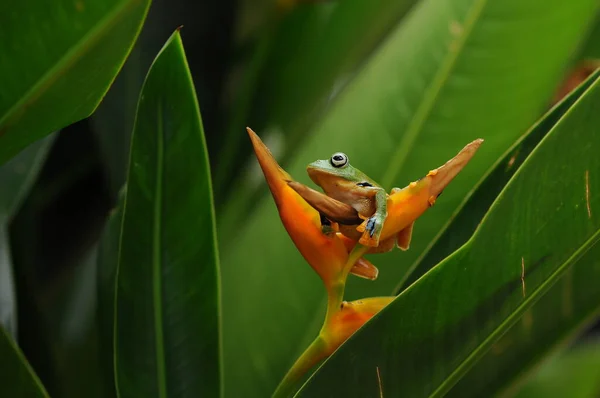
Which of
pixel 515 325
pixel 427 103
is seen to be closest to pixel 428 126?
pixel 427 103

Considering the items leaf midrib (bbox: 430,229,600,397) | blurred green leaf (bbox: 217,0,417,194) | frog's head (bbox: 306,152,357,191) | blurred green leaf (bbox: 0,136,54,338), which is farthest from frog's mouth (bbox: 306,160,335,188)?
blurred green leaf (bbox: 217,0,417,194)

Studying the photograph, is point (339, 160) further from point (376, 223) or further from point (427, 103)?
point (427, 103)

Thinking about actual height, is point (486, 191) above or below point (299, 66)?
below

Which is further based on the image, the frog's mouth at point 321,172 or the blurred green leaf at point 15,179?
the blurred green leaf at point 15,179

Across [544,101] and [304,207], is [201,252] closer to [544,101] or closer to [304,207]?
[304,207]

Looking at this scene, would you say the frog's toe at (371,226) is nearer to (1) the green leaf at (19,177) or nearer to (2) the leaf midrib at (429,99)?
(2) the leaf midrib at (429,99)

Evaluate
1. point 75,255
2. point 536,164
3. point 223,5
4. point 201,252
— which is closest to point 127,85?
point 223,5

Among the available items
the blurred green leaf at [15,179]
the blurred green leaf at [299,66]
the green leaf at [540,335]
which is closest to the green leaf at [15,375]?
the blurred green leaf at [15,179]
